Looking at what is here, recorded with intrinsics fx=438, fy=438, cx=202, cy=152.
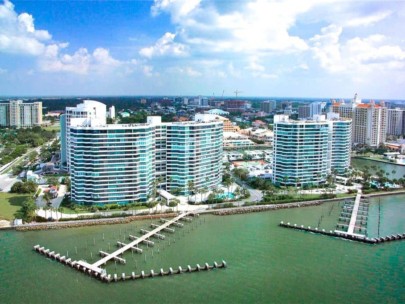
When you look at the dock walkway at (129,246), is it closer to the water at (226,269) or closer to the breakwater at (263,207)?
the water at (226,269)

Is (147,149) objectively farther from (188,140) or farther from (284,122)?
(284,122)

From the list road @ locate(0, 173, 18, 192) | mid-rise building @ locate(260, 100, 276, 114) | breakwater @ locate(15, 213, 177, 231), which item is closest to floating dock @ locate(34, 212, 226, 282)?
breakwater @ locate(15, 213, 177, 231)

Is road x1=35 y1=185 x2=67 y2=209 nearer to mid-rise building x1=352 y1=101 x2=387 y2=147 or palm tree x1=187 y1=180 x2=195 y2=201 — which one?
palm tree x1=187 y1=180 x2=195 y2=201

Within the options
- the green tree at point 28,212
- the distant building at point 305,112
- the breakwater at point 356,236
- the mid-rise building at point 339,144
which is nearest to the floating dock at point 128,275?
the green tree at point 28,212

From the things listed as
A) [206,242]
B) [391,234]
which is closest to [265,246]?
[206,242]

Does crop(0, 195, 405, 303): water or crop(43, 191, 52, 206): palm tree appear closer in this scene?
crop(0, 195, 405, 303): water

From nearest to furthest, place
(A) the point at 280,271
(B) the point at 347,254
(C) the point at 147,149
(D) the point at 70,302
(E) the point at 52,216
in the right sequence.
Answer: (D) the point at 70,302
(A) the point at 280,271
(B) the point at 347,254
(E) the point at 52,216
(C) the point at 147,149
